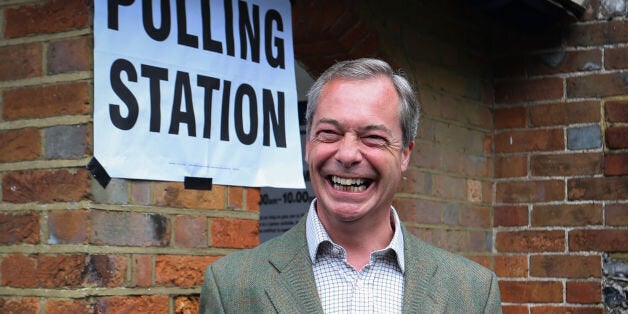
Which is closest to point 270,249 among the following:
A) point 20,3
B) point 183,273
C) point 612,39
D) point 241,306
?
point 241,306

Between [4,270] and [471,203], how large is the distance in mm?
2318

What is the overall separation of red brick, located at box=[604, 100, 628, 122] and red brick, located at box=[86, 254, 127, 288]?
2438 mm

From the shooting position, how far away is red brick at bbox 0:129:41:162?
102 inches

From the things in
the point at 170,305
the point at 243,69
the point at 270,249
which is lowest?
the point at 170,305

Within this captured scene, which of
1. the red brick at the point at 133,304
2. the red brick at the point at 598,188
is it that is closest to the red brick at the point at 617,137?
the red brick at the point at 598,188

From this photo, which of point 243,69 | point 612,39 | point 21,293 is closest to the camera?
point 21,293

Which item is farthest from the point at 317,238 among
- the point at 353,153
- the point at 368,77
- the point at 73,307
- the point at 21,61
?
the point at 21,61

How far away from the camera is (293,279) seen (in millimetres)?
2316

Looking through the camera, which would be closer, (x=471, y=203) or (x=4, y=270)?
(x=4, y=270)

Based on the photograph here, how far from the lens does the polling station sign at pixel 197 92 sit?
2.57m

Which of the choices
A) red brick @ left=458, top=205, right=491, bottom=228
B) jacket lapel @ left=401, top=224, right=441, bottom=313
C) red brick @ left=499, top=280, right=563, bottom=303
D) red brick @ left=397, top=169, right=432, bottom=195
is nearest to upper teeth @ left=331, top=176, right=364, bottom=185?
jacket lapel @ left=401, top=224, right=441, bottom=313

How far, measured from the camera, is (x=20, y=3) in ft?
8.73

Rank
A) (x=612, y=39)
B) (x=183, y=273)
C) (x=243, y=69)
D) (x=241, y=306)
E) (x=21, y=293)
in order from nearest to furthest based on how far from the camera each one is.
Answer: (x=241, y=306)
(x=21, y=293)
(x=183, y=273)
(x=243, y=69)
(x=612, y=39)

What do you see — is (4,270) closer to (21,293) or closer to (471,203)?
(21,293)
